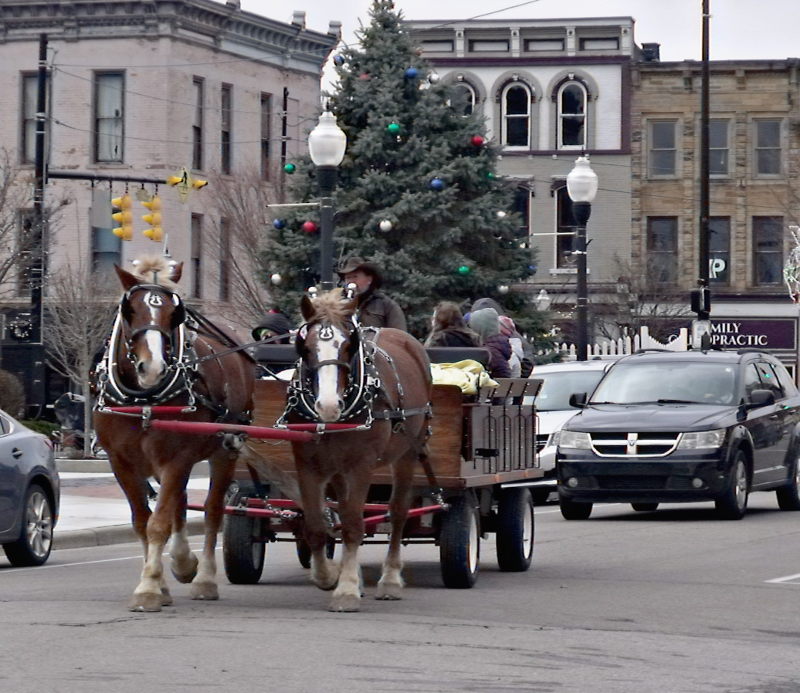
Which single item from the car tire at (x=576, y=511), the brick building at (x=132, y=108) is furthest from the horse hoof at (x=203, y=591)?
→ the brick building at (x=132, y=108)

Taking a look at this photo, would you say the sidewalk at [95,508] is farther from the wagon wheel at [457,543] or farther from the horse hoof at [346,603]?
the horse hoof at [346,603]

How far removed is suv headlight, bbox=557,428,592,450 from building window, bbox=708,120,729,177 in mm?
37086

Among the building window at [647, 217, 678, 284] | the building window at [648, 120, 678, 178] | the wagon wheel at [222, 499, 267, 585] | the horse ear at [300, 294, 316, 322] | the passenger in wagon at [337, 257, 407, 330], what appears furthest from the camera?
the building window at [648, 120, 678, 178]

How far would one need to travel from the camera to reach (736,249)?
54.4m

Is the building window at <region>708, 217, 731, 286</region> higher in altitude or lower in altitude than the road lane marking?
higher

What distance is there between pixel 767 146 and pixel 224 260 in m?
19.6

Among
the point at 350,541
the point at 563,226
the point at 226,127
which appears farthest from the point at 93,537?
the point at 563,226

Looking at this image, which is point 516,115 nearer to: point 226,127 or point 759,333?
point 759,333

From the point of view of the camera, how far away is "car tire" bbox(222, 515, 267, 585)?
1202 cm

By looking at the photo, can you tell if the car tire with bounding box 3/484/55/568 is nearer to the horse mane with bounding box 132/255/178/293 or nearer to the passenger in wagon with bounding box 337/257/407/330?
the passenger in wagon with bounding box 337/257/407/330

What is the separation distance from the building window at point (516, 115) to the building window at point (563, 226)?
1.96m

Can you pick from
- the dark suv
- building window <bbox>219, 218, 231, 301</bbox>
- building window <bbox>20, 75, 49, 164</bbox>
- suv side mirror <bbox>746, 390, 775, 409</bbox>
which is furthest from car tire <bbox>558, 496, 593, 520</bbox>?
building window <bbox>20, 75, 49, 164</bbox>

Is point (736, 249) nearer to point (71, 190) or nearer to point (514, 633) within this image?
point (71, 190)

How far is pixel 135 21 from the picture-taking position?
43.3 meters
